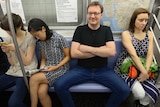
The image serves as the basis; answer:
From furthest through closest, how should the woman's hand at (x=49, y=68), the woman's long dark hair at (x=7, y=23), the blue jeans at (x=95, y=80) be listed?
the woman's hand at (x=49, y=68), the blue jeans at (x=95, y=80), the woman's long dark hair at (x=7, y=23)

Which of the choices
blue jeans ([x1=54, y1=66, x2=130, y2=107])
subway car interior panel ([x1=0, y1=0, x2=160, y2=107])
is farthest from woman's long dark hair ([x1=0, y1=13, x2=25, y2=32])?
blue jeans ([x1=54, y1=66, x2=130, y2=107])

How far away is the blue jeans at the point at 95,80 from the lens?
71.6 inches

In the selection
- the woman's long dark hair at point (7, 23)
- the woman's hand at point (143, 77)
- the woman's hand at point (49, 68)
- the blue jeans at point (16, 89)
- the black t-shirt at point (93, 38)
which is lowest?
the blue jeans at point (16, 89)

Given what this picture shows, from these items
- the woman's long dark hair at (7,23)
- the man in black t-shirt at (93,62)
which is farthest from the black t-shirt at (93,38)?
the woman's long dark hair at (7,23)

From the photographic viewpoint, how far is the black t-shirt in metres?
1.94

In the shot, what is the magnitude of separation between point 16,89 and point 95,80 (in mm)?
822

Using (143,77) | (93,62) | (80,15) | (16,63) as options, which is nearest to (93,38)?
(93,62)

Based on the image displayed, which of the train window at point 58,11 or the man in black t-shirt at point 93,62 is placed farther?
the train window at point 58,11

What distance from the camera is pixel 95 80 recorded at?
196cm

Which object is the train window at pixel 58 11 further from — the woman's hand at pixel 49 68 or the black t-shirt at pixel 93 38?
A: the woman's hand at pixel 49 68

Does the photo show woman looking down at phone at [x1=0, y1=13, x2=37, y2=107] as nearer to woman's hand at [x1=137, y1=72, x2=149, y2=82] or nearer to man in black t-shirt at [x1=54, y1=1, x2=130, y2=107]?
man in black t-shirt at [x1=54, y1=1, x2=130, y2=107]

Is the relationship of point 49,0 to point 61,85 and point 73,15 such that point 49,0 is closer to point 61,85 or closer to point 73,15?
point 73,15

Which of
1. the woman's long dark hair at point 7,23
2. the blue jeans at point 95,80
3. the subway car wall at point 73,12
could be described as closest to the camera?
the woman's long dark hair at point 7,23

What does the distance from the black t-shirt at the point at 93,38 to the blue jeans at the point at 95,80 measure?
0.27ft
